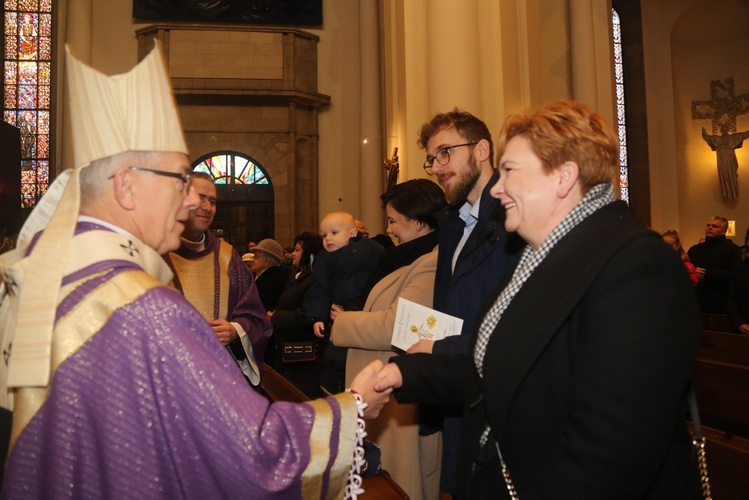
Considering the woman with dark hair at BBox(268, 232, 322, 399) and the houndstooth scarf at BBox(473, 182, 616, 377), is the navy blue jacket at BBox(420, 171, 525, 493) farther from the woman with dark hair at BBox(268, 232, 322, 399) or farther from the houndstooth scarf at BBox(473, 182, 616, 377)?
the woman with dark hair at BBox(268, 232, 322, 399)

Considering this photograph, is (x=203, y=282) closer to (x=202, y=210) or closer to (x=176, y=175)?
(x=202, y=210)

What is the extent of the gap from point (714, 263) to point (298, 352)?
15.2 feet

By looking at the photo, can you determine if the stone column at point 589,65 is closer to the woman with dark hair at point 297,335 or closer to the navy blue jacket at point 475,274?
the woman with dark hair at point 297,335

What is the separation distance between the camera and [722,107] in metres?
13.0

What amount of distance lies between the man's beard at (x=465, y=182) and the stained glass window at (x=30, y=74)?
14.1m

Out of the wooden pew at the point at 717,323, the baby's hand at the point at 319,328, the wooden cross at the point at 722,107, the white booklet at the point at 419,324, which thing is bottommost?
the wooden pew at the point at 717,323

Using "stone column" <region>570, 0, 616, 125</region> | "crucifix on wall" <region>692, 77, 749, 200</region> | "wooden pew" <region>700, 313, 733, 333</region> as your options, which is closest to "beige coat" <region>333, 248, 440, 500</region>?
"wooden pew" <region>700, 313, 733, 333</region>

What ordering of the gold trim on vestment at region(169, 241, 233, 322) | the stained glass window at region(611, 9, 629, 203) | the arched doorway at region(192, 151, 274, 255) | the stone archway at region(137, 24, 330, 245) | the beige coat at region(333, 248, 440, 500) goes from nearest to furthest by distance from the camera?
the beige coat at region(333, 248, 440, 500)
the gold trim on vestment at region(169, 241, 233, 322)
the stone archway at region(137, 24, 330, 245)
the arched doorway at region(192, 151, 274, 255)
the stained glass window at region(611, 9, 629, 203)

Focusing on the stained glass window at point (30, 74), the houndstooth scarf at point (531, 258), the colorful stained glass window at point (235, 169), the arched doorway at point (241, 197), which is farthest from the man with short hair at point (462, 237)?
the stained glass window at point (30, 74)

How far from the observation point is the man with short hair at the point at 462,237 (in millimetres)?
2375

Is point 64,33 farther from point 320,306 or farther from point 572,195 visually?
point 572,195

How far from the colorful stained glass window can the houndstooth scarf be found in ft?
42.7

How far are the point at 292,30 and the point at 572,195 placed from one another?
1365cm

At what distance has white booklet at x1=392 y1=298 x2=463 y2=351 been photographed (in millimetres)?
2387
